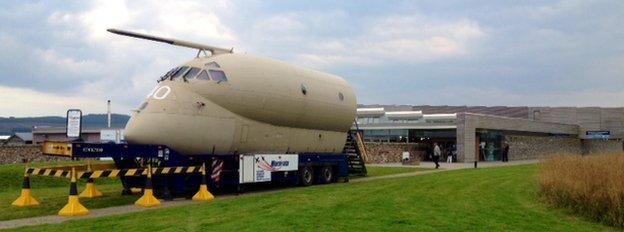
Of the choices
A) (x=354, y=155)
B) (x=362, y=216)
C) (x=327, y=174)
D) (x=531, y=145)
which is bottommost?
(x=362, y=216)

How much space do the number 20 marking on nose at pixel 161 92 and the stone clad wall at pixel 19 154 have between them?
18698mm

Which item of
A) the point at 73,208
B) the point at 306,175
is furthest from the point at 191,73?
the point at 73,208

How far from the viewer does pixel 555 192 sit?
14.6 m

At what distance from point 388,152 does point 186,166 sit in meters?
29.3

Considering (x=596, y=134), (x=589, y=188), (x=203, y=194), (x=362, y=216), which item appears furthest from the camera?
(x=596, y=134)

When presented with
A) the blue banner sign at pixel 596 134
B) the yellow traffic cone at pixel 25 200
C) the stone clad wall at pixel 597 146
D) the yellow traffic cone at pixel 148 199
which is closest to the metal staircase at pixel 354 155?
the yellow traffic cone at pixel 148 199

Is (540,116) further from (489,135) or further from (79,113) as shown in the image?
(79,113)

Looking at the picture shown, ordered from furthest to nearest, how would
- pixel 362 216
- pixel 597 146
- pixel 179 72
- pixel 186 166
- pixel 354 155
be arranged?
pixel 597 146
pixel 354 155
pixel 179 72
pixel 186 166
pixel 362 216

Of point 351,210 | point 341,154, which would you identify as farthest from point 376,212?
point 341,154

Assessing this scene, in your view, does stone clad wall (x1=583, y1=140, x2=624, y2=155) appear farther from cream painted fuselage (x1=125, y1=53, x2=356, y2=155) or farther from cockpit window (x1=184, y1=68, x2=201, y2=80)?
cockpit window (x1=184, y1=68, x2=201, y2=80)

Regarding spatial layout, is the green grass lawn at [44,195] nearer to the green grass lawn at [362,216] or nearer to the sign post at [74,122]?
the sign post at [74,122]

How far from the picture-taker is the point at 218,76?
18156 millimetres

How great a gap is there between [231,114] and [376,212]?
786 centimetres

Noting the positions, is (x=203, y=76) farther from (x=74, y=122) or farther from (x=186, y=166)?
(x=74, y=122)
